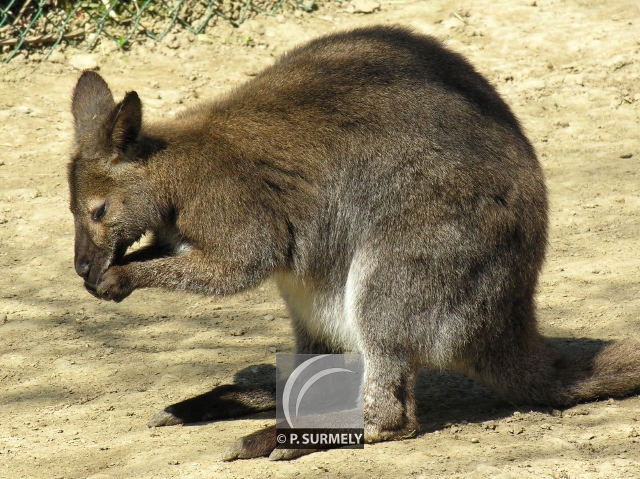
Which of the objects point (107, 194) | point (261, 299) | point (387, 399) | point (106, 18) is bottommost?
point (261, 299)

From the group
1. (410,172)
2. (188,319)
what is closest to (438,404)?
(410,172)

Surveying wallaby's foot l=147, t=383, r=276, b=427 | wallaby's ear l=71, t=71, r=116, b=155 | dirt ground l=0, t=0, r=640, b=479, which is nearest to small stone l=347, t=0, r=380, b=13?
dirt ground l=0, t=0, r=640, b=479

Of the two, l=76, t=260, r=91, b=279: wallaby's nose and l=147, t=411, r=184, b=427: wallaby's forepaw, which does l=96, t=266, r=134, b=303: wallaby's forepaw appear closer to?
l=76, t=260, r=91, b=279: wallaby's nose

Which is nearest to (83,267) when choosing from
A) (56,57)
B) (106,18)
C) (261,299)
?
(261,299)

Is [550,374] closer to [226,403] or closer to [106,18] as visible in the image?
[226,403]

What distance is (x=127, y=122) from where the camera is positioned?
3.89 meters

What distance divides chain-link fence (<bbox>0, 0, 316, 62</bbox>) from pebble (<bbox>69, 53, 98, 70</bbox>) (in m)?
0.15

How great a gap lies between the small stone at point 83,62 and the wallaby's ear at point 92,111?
3.24m

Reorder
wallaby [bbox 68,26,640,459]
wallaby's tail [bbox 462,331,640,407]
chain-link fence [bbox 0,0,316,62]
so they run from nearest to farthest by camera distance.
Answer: wallaby [bbox 68,26,640,459] → wallaby's tail [bbox 462,331,640,407] → chain-link fence [bbox 0,0,316,62]

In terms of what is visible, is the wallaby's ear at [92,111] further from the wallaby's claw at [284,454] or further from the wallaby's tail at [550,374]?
the wallaby's tail at [550,374]

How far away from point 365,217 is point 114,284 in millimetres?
1049

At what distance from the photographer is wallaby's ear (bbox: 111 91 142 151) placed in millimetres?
3818

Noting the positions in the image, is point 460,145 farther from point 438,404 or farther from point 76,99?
point 76,99

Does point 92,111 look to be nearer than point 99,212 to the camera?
No
